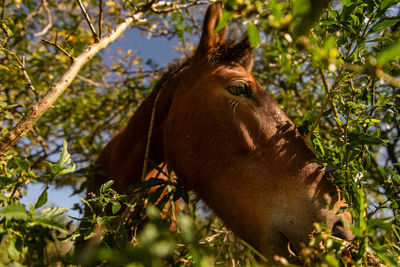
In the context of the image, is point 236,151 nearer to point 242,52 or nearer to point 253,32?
point 253,32

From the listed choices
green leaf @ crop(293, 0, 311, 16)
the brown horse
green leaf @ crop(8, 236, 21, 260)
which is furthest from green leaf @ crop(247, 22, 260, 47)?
green leaf @ crop(8, 236, 21, 260)

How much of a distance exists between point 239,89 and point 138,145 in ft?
3.97

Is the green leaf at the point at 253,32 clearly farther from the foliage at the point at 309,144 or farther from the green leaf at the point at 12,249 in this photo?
the green leaf at the point at 12,249

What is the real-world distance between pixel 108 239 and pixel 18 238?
1.19 ft

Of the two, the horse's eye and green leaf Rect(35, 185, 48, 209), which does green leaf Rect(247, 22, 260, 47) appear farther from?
the horse's eye

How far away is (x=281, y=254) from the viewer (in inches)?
53.5

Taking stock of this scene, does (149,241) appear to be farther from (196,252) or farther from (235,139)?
(235,139)

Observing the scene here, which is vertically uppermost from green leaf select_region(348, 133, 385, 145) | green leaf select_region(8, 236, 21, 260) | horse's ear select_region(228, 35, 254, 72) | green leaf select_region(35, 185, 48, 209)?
horse's ear select_region(228, 35, 254, 72)

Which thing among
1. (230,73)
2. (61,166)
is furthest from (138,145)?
(61,166)

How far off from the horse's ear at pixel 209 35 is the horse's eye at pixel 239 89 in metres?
0.53

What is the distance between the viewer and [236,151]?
1.68m

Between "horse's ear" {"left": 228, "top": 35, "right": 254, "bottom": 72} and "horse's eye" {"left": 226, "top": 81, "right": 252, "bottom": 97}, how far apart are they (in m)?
0.48

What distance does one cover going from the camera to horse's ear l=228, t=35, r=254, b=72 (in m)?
2.31

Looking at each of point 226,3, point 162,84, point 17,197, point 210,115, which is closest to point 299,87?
point 162,84
